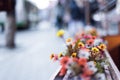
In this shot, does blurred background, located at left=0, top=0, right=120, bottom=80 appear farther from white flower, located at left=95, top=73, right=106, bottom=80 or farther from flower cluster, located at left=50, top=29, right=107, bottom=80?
white flower, located at left=95, top=73, right=106, bottom=80

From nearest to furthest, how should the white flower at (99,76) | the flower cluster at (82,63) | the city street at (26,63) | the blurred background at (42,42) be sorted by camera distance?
the flower cluster at (82,63)
the white flower at (99,76)
the city street at (26,63)
the blurred background at (42,42)

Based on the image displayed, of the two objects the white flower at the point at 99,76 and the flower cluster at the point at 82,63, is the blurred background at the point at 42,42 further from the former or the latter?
the white flower at the point at 99,76

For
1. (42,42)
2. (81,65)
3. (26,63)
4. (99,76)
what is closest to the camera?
(81,65)

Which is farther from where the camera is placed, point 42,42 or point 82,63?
point 42,42

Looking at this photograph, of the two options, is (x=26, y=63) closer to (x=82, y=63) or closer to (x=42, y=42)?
(x=42, y=42)

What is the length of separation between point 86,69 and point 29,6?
10.8m

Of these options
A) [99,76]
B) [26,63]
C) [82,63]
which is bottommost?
[26,63]

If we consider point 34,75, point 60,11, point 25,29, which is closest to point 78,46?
point 34,75

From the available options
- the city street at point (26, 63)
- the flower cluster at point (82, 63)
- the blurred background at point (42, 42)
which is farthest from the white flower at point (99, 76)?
the city street at point (26, 63)

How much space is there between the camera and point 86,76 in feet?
5.44

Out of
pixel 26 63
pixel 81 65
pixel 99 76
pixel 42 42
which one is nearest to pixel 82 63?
pixel 81 65

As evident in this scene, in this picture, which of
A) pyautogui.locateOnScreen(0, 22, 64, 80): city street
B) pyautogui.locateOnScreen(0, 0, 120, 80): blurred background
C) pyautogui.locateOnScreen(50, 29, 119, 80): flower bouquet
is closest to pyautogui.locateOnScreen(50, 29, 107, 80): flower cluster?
pyautogui.locateOnScreen(50, 29, 119, 80): flower bouquet

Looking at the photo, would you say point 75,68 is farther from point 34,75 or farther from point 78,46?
point 34,75

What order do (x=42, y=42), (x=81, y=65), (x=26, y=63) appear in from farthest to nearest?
1. (x=42, y=42)
2. (x=26, y=63)
3. (x=81, y=65)
